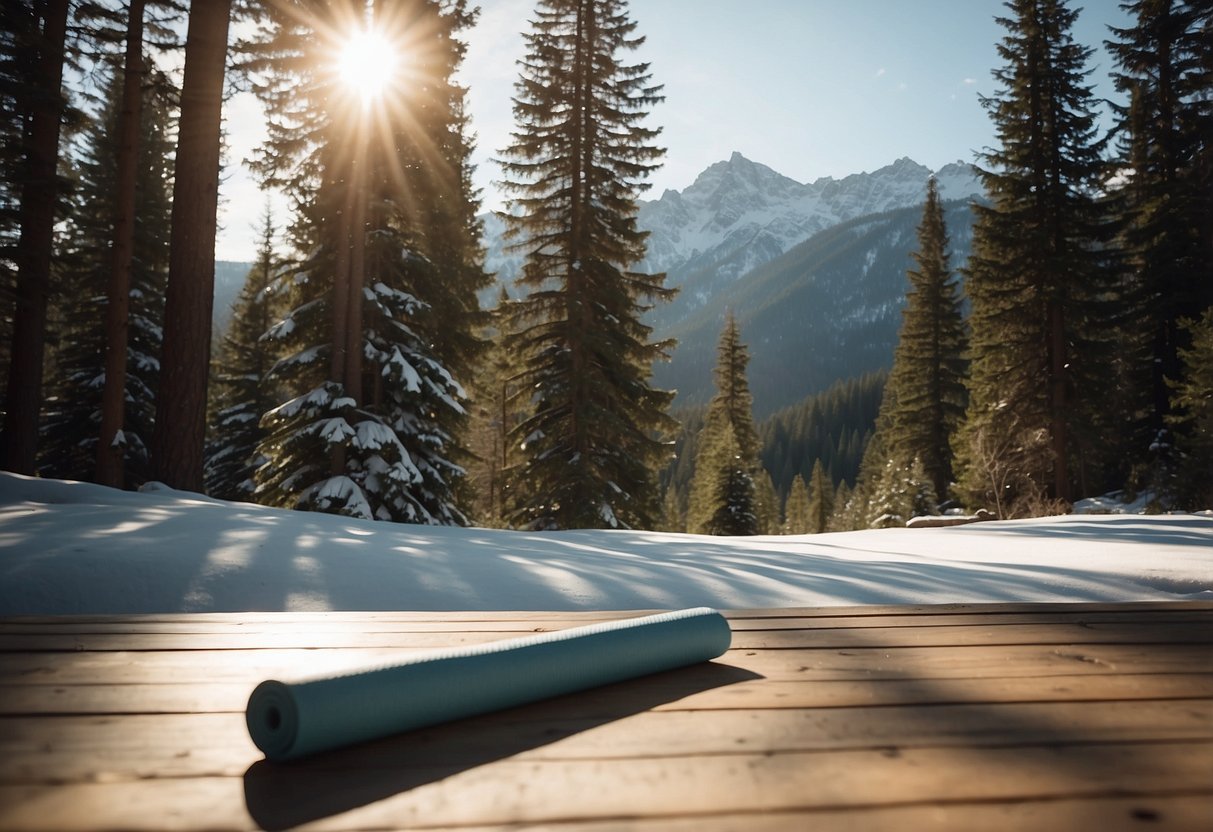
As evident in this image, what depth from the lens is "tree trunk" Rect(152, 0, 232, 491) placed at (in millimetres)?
7449

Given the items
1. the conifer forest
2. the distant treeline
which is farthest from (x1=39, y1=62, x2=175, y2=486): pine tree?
the distant treeline

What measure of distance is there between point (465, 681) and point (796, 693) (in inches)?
29.9

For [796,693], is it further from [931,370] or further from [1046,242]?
[931,370]

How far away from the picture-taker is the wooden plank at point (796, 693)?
56.0 inches

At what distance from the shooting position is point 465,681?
135 centimetres

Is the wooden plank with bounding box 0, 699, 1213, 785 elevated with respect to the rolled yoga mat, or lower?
lower

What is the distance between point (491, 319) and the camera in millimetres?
14617

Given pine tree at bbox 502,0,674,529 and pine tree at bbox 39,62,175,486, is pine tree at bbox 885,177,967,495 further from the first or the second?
pine tree at bbox 39,62,175,486

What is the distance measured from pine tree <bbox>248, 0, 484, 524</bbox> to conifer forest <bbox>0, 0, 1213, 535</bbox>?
0.17 ft

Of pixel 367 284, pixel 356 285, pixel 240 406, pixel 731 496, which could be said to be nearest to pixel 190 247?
pixel 356 285

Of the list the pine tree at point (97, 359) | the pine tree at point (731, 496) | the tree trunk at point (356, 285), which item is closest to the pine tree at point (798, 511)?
the pine tree at point (731, 496)

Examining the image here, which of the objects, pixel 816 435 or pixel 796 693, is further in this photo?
pixel 816 435

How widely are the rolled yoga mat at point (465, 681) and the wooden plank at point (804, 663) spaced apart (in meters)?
0.23

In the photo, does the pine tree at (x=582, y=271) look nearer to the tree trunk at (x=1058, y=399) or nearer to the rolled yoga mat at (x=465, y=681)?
the tree trunk at (x=1058, y=399)
